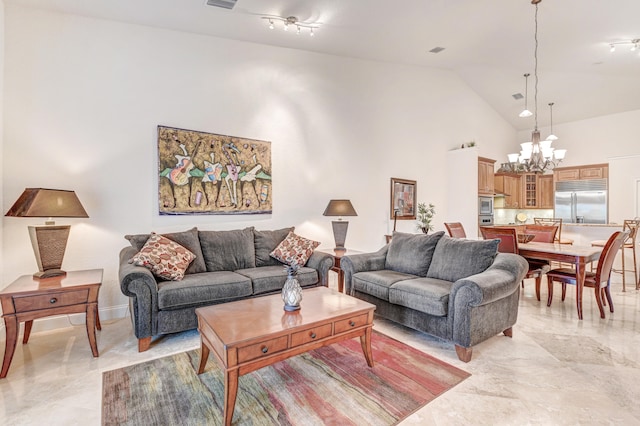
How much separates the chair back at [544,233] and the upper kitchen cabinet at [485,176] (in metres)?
1.98

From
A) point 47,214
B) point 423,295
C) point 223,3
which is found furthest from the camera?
point 223,3

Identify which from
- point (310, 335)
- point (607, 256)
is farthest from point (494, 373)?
point (607, 256)

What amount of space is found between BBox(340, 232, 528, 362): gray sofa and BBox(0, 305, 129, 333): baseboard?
8.58ft

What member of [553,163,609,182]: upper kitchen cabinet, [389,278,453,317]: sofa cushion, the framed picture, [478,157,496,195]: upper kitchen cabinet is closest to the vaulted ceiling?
[553,163,609,182]: upper kitchen cabinet

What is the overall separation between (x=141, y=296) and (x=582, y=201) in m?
8.63

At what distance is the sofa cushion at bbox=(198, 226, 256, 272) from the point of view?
3635 millimetres

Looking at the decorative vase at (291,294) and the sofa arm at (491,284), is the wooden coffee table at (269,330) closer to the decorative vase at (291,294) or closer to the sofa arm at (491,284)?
the decorative vase at (291,294)

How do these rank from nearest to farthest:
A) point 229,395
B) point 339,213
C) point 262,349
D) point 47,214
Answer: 1. point 229,395
2. point 262,349
3. point 47,214
4. point 339,213

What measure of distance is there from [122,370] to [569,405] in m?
3.11

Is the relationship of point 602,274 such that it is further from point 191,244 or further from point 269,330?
point 191,244

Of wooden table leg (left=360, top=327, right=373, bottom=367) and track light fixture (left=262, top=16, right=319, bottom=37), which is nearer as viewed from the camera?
wooden table leg (left=360, top=327, right=373, bottom=367)

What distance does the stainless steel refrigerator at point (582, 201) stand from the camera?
683cm

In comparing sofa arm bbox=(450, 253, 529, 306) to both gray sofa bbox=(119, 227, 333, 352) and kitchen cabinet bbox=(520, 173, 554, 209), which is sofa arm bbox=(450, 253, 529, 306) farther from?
kitchen cabinet bbox=(520, 173, 554, 209)

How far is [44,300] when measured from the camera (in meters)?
2.46
